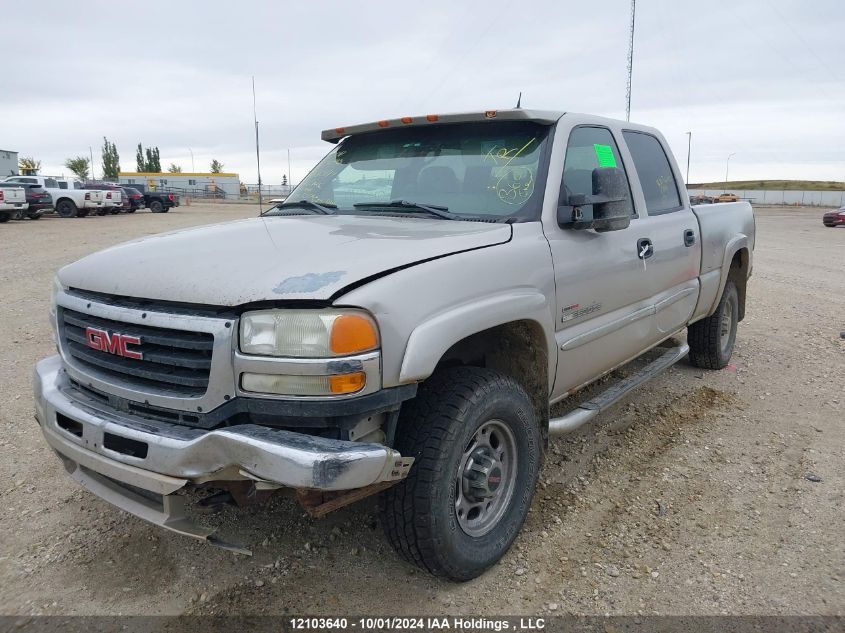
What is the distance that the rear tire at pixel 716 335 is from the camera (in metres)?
5.38

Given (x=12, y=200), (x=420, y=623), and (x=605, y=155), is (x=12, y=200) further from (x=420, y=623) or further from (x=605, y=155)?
(x=420, y=623)

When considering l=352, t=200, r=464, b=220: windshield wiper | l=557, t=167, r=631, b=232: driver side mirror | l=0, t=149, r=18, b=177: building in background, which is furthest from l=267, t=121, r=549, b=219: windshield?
l=0, t=149, r=18, b=177: building in background

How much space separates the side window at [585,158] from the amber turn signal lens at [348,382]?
5.23ft

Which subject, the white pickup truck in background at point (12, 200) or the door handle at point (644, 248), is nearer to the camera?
the door handle at point (644, 248)

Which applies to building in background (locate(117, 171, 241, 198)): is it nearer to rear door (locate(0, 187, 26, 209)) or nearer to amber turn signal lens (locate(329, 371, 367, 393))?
rear door (locate(0, 187, 26, 209))

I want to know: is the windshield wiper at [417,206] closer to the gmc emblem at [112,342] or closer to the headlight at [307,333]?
→ the headlight at [307,333]

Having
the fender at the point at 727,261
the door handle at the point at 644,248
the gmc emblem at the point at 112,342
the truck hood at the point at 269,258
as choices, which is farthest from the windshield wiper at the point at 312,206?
the fender at the point at 727,261

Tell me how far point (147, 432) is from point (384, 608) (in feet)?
3.75

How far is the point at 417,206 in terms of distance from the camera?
3266 millimetres

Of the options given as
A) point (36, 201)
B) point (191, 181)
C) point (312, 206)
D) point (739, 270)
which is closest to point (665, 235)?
point (739, 270)

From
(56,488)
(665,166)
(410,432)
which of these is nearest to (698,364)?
(665,166)

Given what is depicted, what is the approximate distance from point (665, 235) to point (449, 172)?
1598mm

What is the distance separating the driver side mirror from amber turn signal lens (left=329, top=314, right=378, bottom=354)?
1.42 m

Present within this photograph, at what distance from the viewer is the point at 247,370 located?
213 cm
